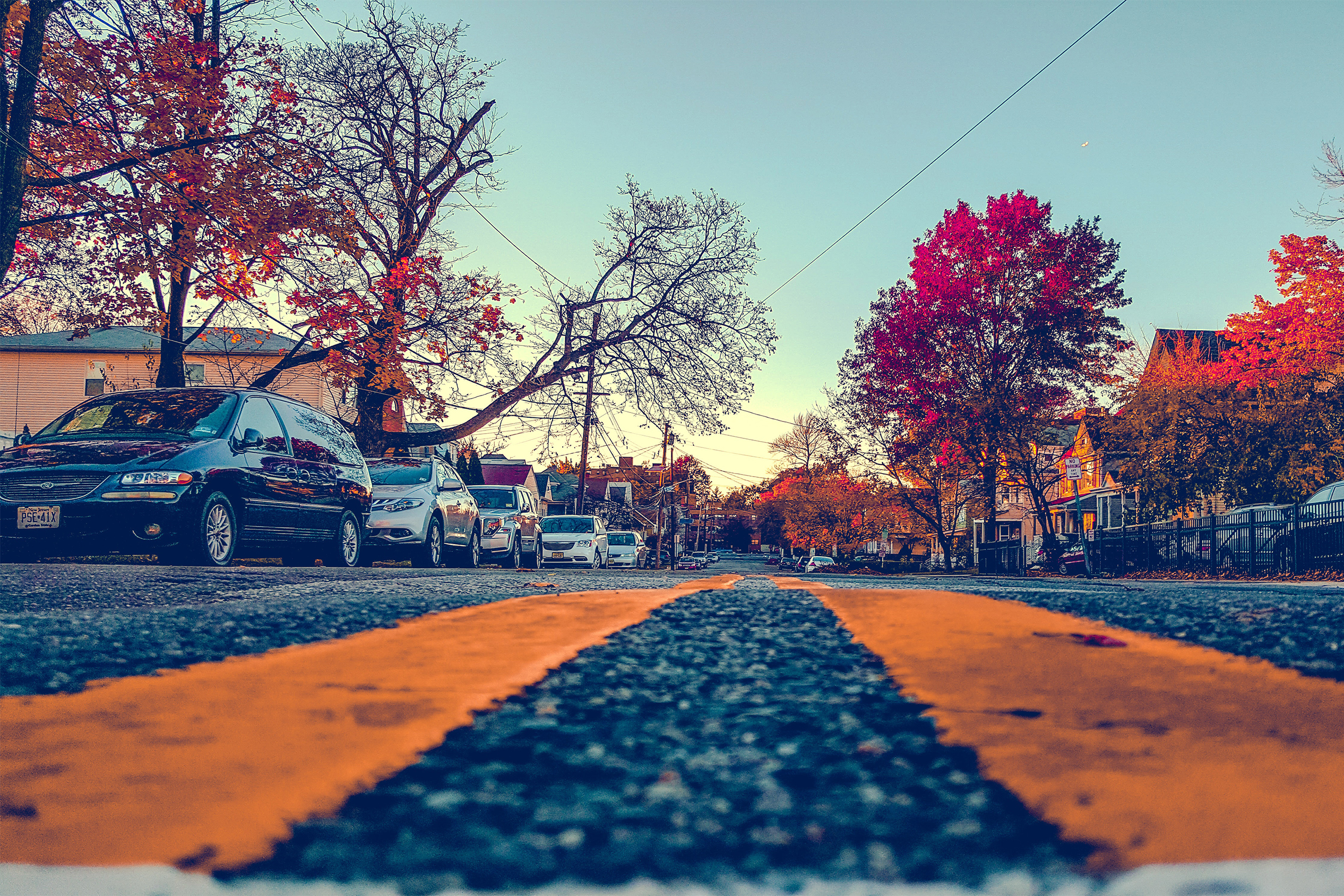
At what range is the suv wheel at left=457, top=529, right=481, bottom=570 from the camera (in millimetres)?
13867

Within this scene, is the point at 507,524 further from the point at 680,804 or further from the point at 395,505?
the point at 680,804

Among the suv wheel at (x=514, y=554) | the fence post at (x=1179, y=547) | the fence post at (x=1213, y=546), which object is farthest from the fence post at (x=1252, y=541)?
the suv wheel at (x=514, y=554)

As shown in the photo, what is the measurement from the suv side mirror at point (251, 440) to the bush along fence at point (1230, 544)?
16.3 metres

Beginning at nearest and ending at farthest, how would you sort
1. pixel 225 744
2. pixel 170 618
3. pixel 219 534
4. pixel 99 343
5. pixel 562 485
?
pixel 225 744, pixel 170 618, pixel 219 534, pixel 99 343, pixel 562 485

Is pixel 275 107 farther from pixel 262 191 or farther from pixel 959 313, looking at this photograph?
pixel 959 313

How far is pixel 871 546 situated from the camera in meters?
89.1

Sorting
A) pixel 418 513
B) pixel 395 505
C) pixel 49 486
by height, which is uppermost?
pixel 49 486

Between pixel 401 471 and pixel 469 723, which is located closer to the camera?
pixel 469 723

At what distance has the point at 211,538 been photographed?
24.7ft

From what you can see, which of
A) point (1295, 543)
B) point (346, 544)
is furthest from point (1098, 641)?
point (1295, 543)

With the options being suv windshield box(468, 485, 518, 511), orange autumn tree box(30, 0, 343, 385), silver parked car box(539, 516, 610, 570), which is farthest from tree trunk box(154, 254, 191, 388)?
silver parked car box(539, 516, 610, 570)

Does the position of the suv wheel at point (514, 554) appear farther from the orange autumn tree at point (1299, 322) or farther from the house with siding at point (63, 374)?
the house with siding at point (63, 374)

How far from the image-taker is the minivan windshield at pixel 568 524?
23172mm

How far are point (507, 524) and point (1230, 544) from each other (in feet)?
50.8
